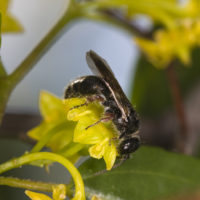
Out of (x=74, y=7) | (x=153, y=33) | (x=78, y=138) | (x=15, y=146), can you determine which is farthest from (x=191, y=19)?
(x=15, y=146)

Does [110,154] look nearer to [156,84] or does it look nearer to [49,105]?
[49,105]

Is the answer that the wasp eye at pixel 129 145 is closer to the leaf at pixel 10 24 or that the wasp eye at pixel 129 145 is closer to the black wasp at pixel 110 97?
the black wasp at pixel 110 97

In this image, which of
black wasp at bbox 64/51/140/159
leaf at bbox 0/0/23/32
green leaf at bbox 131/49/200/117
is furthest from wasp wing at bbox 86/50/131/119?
green leaf at bbox 131/49/200/117

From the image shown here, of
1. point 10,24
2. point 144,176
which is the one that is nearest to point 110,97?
point 144,176

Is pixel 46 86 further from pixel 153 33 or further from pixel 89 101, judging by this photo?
pixel 89 101

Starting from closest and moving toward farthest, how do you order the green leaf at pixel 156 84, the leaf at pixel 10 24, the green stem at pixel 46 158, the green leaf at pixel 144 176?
the green stem at pixel 46 158
the green leaf at pixel 144 176
the leaf at pixel 10 24
the green leaf at pixel 156 84

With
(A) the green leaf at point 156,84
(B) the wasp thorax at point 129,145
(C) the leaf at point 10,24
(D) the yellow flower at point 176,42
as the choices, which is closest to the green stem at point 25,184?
(B) the wasp thorax at point 129,145

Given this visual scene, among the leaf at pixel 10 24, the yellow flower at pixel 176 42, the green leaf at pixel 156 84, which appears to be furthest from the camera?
the green leaf at pixel 156 84

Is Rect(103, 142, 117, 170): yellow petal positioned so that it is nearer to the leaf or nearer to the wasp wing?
the wasp wing
